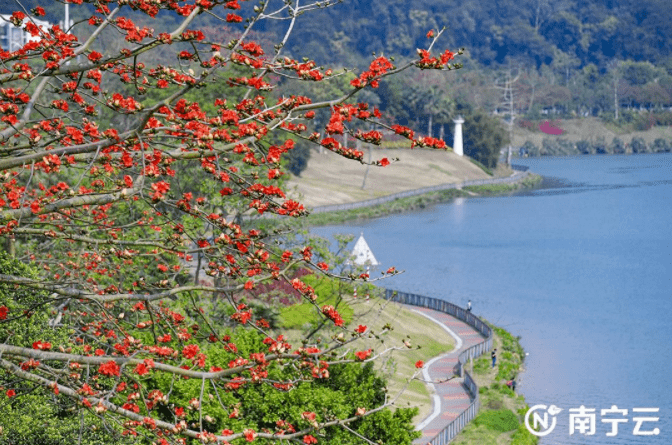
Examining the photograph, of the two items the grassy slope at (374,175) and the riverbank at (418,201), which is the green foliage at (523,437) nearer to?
the riverbank at (418,201)

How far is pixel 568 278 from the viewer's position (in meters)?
68.2

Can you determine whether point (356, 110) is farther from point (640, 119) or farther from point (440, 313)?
point (640, 119)

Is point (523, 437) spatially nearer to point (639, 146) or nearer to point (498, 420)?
point (498, 420)

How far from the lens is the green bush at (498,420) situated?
118 feet

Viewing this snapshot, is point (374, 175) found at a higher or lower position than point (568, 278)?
higher

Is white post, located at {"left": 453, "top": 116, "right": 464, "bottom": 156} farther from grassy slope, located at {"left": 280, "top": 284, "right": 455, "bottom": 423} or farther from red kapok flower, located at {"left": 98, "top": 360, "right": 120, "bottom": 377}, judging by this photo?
red kapok flower, located at {"left": 98, "top": 360, "right": 120, "bottom": 377}

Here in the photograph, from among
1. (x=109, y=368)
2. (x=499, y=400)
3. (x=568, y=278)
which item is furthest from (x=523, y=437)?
(x=568, y=278)

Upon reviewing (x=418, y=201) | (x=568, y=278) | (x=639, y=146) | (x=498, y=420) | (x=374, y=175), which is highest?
(x=639, y=146)

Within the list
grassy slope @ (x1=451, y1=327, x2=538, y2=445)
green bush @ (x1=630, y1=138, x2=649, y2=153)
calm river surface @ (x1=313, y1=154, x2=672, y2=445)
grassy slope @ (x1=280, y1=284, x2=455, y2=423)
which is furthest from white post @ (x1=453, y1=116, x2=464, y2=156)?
grassy slope @ (x1=451, y1=327, x2=538, y2=445)

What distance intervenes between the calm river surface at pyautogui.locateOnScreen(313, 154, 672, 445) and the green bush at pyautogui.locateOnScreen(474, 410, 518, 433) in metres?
1.33

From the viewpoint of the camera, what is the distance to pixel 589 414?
40.0m

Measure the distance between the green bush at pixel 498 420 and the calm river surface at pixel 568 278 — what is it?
1333 mm

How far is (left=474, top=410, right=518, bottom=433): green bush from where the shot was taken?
3606 cm

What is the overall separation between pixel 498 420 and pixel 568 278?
3306 cm
